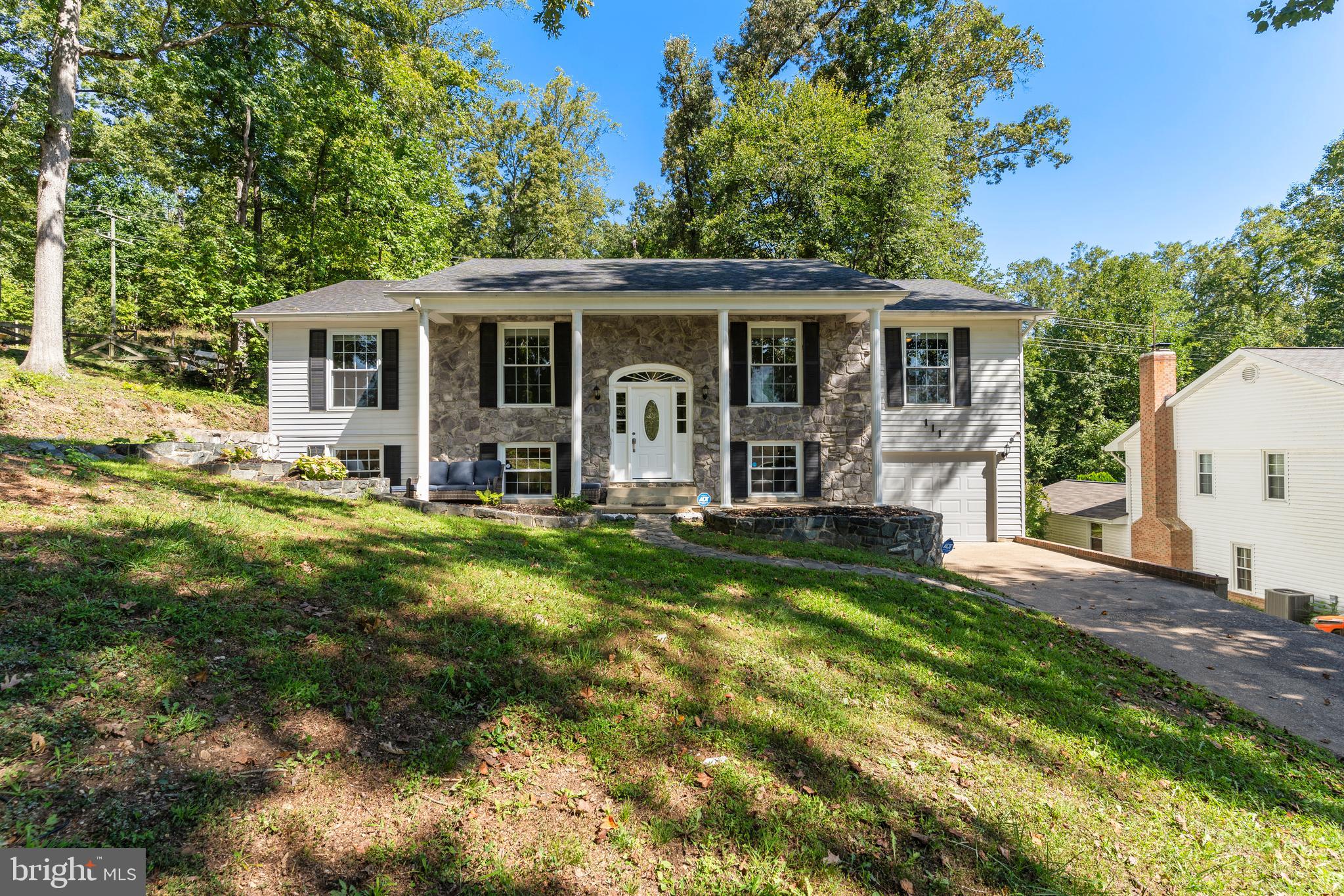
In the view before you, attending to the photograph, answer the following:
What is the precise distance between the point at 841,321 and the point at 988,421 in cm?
406

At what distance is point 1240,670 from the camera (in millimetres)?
5254

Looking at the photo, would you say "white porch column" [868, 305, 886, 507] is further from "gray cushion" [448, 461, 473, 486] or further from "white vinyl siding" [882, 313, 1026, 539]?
"gray cushion" [448, 461, 473, 486]

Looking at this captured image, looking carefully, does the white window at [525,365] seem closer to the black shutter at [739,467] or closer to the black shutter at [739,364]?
the black shutter at [739,364]

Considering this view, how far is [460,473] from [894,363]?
9.77 m

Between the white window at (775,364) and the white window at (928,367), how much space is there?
2.73 m

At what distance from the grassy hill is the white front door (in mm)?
8637

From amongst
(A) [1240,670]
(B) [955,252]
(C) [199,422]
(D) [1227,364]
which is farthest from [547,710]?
(B) [955,252]

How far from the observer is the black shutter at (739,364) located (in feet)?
39.2

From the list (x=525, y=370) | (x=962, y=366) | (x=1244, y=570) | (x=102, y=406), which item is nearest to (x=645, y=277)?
(x=525, y=370)

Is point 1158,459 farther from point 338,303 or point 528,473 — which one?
point 338,303

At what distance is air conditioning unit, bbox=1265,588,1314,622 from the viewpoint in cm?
896

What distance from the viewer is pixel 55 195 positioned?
11.5 m

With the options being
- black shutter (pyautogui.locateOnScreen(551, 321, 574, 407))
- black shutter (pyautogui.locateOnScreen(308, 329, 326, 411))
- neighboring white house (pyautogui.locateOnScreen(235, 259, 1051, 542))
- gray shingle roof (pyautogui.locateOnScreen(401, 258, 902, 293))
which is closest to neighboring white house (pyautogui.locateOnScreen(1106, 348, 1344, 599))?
neighboring white house (pyautogui.locateOnScreen(235, 259, 1051, 542))

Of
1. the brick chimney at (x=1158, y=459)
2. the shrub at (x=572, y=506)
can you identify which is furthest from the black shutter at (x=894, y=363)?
the brick chimney at (x=1158, y=459)
